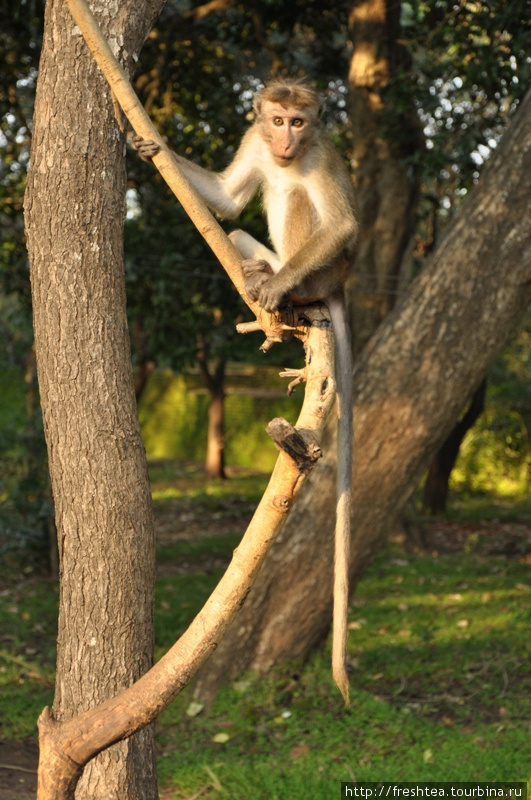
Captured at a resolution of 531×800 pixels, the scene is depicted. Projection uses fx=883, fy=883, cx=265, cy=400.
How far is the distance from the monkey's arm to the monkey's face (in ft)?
0.76

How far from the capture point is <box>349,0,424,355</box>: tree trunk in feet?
21.7

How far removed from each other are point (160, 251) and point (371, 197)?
173 centimetres

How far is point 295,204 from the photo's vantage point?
336 cm

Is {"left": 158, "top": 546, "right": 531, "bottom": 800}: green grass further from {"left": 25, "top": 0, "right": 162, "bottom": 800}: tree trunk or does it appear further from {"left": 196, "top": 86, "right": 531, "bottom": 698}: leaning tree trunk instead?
{"left": 25, "top": 0, "right": 162, "bottom": 800}: tree trunk

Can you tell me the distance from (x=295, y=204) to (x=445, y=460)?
6388 millimetres

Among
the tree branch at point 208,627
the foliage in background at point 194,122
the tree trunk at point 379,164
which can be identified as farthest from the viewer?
the tree trunk at point 379,164

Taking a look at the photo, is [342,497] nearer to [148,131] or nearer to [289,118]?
[148,131]

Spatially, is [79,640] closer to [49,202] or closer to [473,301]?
[49,202]

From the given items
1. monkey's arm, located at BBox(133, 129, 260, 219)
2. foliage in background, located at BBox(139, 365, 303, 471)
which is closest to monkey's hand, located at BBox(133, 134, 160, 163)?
monkey's arm, located at BBox(133, 129, 260, 219)

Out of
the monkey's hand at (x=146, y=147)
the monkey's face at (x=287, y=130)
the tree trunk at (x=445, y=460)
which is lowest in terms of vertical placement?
the tree trunk at (x=445, y=460)

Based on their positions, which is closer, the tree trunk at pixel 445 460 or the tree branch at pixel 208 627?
the tree branch at pixel 208 627

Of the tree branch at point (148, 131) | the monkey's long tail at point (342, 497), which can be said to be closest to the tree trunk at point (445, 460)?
the monkey's long tail at point (342, 497)

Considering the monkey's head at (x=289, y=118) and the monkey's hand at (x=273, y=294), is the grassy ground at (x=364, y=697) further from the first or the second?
the monkey's head at (x=289, y=118)

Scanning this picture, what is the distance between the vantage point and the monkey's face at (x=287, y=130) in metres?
3.21
